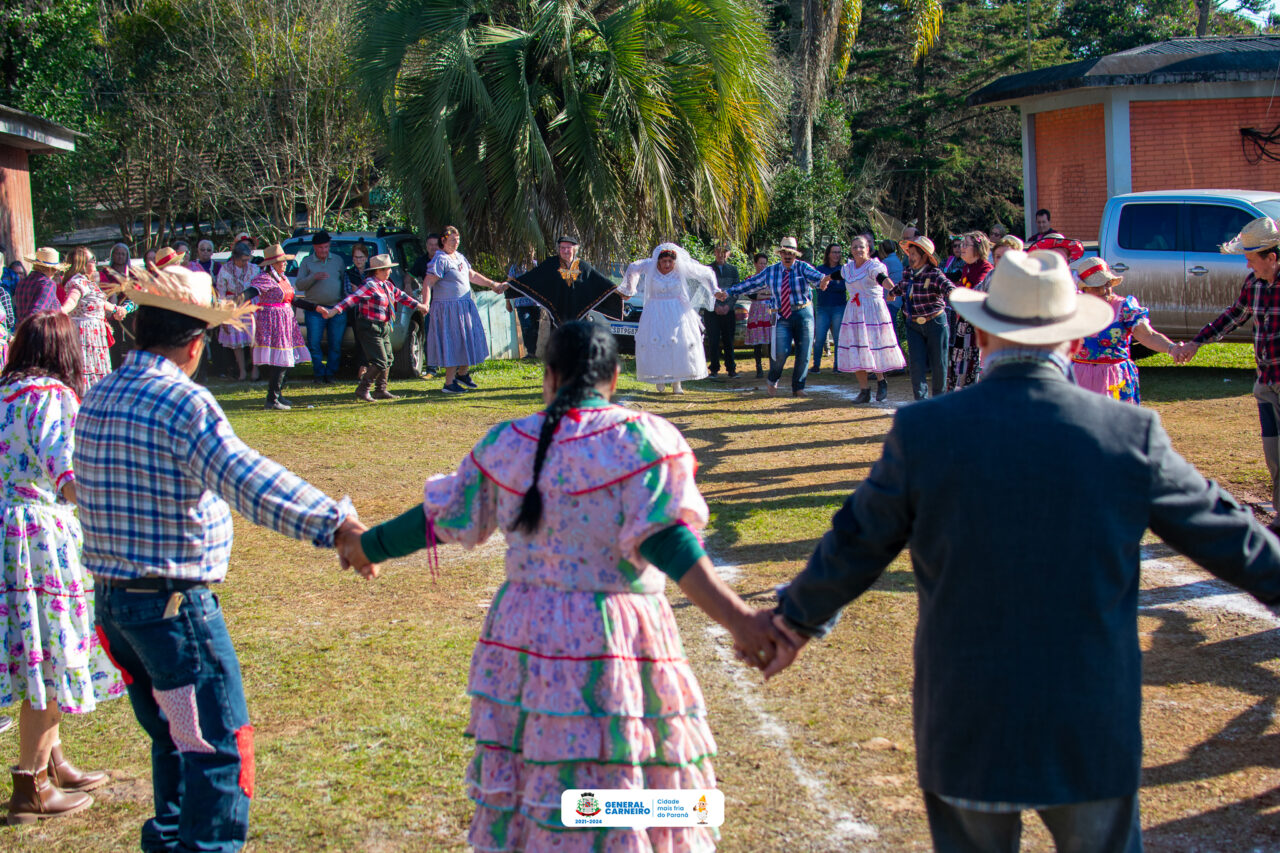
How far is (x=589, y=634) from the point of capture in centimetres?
295

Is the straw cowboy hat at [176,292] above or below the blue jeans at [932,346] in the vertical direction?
above

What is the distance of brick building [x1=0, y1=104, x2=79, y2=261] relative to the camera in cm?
1812

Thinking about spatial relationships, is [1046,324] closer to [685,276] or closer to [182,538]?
[182,538]

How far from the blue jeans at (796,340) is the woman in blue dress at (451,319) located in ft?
12.7

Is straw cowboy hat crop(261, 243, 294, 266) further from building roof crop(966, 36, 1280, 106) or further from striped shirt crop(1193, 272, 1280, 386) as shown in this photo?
building roof crop(966, 36, 1280, 106)

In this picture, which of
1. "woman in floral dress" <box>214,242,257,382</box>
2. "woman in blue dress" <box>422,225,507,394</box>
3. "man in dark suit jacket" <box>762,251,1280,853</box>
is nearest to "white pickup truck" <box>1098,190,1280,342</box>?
"woman in blue dress" <box>422,225,507,394</box>

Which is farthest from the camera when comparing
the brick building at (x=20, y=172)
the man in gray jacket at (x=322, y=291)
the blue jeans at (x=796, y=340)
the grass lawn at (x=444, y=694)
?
the brick building at (x=20, y=172)

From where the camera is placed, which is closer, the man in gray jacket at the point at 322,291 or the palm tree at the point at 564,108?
the man in gray jacket at the point at 322,291

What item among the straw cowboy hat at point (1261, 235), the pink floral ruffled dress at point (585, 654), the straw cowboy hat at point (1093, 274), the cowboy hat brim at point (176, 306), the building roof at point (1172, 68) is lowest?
the pink floral ruffled dress at point (585, 654)

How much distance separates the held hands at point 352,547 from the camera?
11.1ft

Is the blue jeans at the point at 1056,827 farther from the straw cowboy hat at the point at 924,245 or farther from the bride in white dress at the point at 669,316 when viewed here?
the bride in white dress at the point at 669,316

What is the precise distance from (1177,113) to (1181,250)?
6.52m

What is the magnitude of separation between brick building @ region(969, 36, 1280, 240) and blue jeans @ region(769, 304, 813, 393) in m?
7.87

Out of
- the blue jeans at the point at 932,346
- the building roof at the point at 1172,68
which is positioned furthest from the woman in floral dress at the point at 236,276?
the building roof at the point at 1172,68
